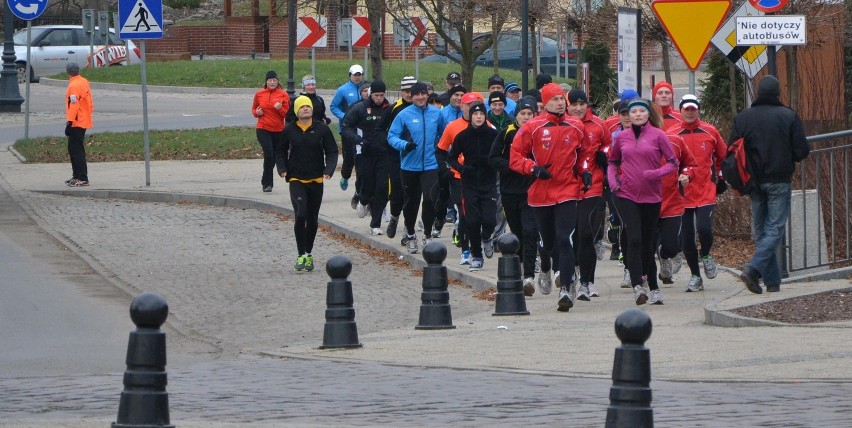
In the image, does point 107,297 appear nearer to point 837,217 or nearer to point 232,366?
point 232,366

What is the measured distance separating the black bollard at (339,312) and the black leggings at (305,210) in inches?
189

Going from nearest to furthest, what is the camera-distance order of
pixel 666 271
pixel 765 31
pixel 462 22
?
pixel 765 31 < pixel 666 271 < pixel 462 22

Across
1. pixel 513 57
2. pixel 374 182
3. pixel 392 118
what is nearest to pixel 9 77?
pixel 374 182

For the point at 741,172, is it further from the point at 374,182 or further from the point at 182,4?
the point at 182,4

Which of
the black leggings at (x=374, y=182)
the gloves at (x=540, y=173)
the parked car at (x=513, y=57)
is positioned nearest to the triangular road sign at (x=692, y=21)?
the gloves at (x=540, y=173)

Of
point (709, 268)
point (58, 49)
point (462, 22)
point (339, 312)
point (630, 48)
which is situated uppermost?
point (58, 49)

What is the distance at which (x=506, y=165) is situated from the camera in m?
14.2

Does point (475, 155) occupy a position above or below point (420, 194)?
above

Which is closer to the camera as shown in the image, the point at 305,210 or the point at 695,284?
the point at 695,284

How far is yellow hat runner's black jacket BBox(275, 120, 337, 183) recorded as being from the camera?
16.0 metres

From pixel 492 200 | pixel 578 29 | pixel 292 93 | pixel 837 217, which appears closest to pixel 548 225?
pixel 492 200

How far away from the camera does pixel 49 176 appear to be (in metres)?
25.5

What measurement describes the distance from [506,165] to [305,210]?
2.70m

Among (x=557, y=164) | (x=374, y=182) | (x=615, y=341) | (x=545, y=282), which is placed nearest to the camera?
(x=615, y=341)
